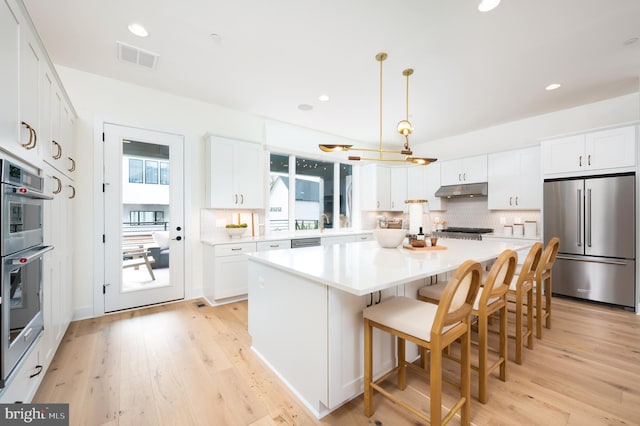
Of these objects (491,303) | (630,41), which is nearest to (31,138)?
(491,303)

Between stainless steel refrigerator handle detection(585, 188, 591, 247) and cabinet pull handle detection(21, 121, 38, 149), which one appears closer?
cabinet pull handle detection(21, 121, 38, 149)

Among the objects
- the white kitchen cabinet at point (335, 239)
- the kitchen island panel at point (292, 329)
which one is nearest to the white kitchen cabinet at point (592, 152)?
the white kitchen cabinet at point (335, 239)

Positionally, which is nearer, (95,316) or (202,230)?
(95,316)

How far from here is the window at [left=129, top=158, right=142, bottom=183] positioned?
3437 millimetres

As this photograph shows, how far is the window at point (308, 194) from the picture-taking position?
4.94 meters

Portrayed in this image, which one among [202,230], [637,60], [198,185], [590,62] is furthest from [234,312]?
[637,60]

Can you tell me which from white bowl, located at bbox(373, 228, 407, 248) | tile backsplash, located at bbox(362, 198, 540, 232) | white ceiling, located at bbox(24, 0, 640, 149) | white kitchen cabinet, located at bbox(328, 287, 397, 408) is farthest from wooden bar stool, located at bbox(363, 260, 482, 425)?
tile backsplash, located at bbox(362, 198, 540, 232)

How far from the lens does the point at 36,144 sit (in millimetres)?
1776

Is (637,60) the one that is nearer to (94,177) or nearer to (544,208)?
(544,208)

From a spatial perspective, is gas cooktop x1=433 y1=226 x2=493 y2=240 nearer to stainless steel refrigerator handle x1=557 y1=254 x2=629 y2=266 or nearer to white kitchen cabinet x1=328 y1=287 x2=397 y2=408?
stainless steel refrigerator handle x1=557 y1=254 x2=629 y2=266

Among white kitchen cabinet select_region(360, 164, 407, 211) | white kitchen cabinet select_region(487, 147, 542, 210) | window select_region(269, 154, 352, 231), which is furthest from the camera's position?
white kitchen cabinet select_region(360, 164, 407, 211)

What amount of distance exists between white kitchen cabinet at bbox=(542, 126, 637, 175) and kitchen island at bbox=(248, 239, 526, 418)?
294 cm

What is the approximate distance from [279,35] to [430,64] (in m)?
1.66

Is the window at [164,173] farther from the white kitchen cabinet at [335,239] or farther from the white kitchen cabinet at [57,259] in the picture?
the white kitchen cabinet at [335,239]
